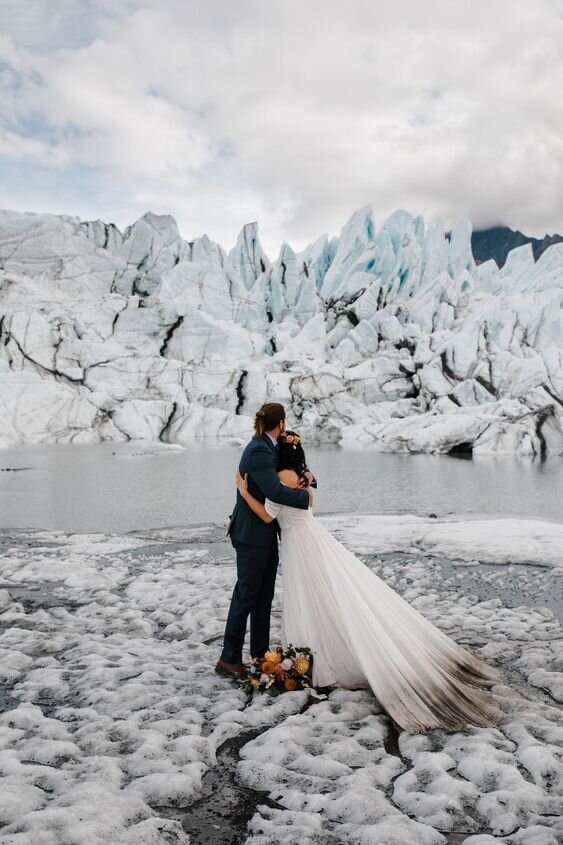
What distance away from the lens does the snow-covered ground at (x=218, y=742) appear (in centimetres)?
279

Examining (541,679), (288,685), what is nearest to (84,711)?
(288,685)

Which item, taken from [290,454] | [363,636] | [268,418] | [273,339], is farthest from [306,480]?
[273,339]

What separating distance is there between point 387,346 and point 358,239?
79.9ft

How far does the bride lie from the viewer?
3.99m

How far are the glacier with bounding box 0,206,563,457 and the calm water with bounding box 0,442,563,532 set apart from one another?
11.3m

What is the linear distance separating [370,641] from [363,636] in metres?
0.06

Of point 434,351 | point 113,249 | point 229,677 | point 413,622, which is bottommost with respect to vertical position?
point 229,677

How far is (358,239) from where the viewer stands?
278 ft

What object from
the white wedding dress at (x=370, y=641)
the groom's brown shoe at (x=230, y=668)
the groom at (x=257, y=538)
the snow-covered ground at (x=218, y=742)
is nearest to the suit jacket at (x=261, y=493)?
the groom at (x=257, y=538)

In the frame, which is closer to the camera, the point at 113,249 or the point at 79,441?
the point at 79,441

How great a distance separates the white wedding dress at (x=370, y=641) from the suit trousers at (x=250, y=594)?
0.17m

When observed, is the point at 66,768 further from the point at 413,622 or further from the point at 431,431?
the point at 431,431

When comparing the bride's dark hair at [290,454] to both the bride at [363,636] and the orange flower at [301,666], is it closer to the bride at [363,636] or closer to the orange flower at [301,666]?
the bride at [363,636]

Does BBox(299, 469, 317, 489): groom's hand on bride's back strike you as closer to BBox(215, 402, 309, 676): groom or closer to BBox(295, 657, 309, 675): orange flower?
BBox(215, 402, 309, 676): groom
